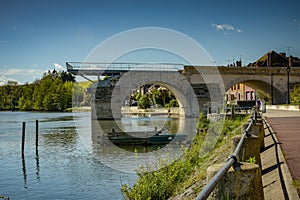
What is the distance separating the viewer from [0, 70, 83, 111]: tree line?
82.9 m

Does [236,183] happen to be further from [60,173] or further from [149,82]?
[149,82]

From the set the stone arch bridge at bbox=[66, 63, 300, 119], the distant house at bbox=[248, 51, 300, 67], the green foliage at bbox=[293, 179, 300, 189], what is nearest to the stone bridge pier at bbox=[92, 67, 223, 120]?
the stone arch bridge at bbox=[66, 63, 300, 119]

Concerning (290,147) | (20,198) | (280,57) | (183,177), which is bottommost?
(20,198)

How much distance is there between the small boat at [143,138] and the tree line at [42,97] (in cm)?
6196

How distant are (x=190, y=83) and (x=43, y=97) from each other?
166 ft

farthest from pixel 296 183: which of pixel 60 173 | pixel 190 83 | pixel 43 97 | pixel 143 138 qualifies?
pixel 43 97

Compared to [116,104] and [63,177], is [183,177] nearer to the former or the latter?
[63,177]

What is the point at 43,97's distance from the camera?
86.4 metres

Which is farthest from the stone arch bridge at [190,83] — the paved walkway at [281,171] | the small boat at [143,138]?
the paved walkway at [281,171]

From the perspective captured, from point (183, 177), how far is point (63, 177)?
5665 millimetres

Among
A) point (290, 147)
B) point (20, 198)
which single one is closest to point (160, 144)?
point (20, 198)

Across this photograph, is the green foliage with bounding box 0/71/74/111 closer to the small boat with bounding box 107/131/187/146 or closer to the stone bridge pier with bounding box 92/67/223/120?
the stone bridge pier with bounding box 92/67/223/120

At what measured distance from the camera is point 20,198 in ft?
36.9

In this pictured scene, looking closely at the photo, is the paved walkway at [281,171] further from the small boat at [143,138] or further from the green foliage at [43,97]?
the green foliage at [43,97]
